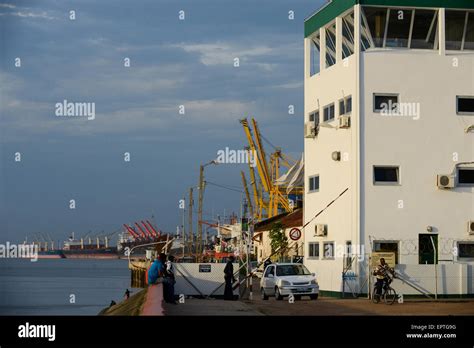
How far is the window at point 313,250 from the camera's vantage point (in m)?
45.1

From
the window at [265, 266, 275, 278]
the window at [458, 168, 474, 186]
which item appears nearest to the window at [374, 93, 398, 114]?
the window at [458, 168, 474, 186]

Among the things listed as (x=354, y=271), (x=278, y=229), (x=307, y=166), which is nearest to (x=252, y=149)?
(x=278, y=229)

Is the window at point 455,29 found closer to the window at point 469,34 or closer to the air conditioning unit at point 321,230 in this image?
the window at point 469,34

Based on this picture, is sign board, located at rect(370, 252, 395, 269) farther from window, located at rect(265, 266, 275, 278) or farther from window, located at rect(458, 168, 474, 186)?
window, located at rect(458, 168, 474, 186)

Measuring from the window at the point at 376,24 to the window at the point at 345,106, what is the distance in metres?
2.61

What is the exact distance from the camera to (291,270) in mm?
40750

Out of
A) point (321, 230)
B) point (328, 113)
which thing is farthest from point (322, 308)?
point (328, 113)

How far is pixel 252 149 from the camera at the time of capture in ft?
386

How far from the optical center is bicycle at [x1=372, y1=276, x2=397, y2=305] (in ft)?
121

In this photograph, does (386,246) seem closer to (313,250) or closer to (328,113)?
(313,250)

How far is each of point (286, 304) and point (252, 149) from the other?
8121 centimetres
